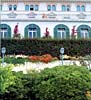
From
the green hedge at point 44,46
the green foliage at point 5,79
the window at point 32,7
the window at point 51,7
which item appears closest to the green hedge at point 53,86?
the green foliage at point 5,79

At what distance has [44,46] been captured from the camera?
42000 mm

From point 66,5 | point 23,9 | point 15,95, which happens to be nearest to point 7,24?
point 23,9

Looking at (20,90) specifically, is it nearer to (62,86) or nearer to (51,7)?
(62,86)

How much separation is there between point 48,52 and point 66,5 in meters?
15.3

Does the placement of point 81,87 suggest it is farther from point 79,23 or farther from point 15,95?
point 79,23

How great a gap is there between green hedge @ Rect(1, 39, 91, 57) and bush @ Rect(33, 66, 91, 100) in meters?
21.3

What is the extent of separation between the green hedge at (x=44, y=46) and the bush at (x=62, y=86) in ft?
69.9

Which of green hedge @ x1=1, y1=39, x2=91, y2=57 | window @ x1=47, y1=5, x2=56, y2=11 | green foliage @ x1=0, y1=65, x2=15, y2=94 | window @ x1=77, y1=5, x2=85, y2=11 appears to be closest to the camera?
green foliage @ x1=0, y1=65, x2=15, y2=94

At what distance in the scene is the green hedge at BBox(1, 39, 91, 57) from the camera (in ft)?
137

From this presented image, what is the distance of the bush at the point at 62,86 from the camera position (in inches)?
763

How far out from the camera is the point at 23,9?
55.3 m

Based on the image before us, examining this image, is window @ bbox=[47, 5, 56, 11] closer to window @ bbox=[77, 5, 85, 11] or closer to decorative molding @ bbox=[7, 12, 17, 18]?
window @ bbox=[77, 5, 85, 11]

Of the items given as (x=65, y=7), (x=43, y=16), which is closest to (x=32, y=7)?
(x=65, y=7)

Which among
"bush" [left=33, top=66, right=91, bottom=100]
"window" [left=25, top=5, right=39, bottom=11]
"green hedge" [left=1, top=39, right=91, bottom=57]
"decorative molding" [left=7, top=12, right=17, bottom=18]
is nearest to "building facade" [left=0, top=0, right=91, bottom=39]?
"decorative molding" [left=7, top=12, right=17, bottom=18]
